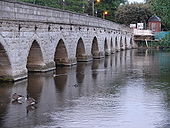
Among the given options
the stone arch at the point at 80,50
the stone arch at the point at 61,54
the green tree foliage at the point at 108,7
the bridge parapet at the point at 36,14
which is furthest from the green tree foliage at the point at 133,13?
the stone arch at the point at 61,54

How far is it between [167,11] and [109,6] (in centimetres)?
4645

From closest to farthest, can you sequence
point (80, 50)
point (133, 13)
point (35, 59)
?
point (35, 59) → point (80, 50) → point (133, 13)

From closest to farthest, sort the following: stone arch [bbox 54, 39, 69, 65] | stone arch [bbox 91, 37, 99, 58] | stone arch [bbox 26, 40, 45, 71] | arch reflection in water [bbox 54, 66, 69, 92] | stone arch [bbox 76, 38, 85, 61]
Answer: arch reflection in water [bbox 54, 66, 69, 92], stone arch [bbox 26, 40, 45, 71], stone arch [bbox 54, 39, 69, 65], stone arch [bbox 76, 38, 85, 61], stone arch [bbox 91, 37, 99, 58]

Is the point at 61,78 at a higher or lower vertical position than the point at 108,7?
lower

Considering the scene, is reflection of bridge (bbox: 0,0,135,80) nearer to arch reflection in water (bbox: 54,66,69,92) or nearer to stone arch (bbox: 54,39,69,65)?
stone arch (bbox: 54,39,69,65)

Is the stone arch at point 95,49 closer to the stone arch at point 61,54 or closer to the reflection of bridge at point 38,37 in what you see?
the reflection of bridge at point 38,37

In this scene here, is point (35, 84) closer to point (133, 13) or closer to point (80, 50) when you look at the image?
point (80, 50)

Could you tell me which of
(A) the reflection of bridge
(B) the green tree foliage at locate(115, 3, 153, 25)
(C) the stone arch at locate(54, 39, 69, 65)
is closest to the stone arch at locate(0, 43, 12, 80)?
(A) the reflection of bridge

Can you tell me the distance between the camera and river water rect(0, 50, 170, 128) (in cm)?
1530

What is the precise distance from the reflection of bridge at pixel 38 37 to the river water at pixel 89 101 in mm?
1028

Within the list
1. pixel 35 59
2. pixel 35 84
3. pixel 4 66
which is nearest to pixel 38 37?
pixel 35 59

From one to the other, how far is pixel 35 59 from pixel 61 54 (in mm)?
5567

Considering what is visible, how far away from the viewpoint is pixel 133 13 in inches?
3120

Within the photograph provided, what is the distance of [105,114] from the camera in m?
16.6
